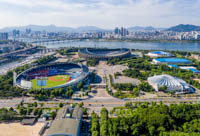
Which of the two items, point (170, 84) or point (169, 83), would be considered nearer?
point (170, 84)

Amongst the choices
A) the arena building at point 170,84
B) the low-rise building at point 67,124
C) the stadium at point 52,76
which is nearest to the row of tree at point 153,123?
the low-rise building at point 67,124

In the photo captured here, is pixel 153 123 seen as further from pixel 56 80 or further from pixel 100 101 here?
pixel 56 80

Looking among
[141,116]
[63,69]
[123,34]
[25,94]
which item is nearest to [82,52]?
[63,69]

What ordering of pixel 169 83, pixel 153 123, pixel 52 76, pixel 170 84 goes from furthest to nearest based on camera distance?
pixel 52 76
pixel 169 83
pixel 170 84
pixel 153 123

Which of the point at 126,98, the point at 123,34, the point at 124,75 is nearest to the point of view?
the point at 126,98

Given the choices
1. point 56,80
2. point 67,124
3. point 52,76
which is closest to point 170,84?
point 67,124

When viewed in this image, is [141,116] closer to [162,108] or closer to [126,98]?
[162,108]

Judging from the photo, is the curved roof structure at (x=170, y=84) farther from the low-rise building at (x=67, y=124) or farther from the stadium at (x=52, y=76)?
the low-rise building at (x=67, y=124)

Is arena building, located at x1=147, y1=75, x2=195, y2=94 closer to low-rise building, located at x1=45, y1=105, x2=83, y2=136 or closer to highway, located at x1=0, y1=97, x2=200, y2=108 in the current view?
highway, located at x1=0, y1=97, x2=200, y2=108
